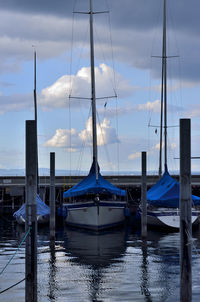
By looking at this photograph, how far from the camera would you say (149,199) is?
40.5 m

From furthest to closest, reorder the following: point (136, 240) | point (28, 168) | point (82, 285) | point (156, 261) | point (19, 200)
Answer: point (19, 200) → point (136, 240) → point (156, 261) → point (82, 285) → point (28, 168)

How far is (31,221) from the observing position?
651 inches

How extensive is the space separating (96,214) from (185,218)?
2323 centimetres

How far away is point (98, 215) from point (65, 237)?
12.6 feet

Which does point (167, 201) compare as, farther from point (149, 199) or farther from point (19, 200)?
point (19, 200)

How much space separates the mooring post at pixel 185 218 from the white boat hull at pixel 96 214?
2294 centimetres

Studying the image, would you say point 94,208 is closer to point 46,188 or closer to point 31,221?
point 31,221

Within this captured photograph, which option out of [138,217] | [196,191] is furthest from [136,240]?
[196,191]

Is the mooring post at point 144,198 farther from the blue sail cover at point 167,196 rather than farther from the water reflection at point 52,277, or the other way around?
the blue sail cover at point 167,196

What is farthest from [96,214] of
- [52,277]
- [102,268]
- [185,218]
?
[185,218]

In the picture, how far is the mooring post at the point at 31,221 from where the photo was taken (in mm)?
16281

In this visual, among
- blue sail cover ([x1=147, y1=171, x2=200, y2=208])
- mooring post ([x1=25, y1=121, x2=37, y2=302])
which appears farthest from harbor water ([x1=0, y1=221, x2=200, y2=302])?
blue sail cover ([x1=147, y1=171, x2=200, y2=208])

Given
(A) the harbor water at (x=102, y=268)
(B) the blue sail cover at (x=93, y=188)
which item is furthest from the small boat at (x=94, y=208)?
(A) the harbor water at (x=102, y=268)

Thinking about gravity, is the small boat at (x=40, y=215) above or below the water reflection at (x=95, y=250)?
above
